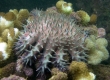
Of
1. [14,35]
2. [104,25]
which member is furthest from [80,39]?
[104,25]

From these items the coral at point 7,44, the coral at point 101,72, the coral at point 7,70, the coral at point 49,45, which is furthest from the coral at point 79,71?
the coral at point 7,44

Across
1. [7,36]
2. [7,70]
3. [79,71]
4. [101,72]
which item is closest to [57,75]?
[79,71]

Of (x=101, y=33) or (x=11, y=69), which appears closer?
(x=11, y=69)

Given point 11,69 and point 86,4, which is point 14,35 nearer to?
point 11,69

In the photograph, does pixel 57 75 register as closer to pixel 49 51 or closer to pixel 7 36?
pixel 49 51

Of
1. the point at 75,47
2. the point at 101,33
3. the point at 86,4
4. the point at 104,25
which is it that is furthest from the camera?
the point at 86,4
